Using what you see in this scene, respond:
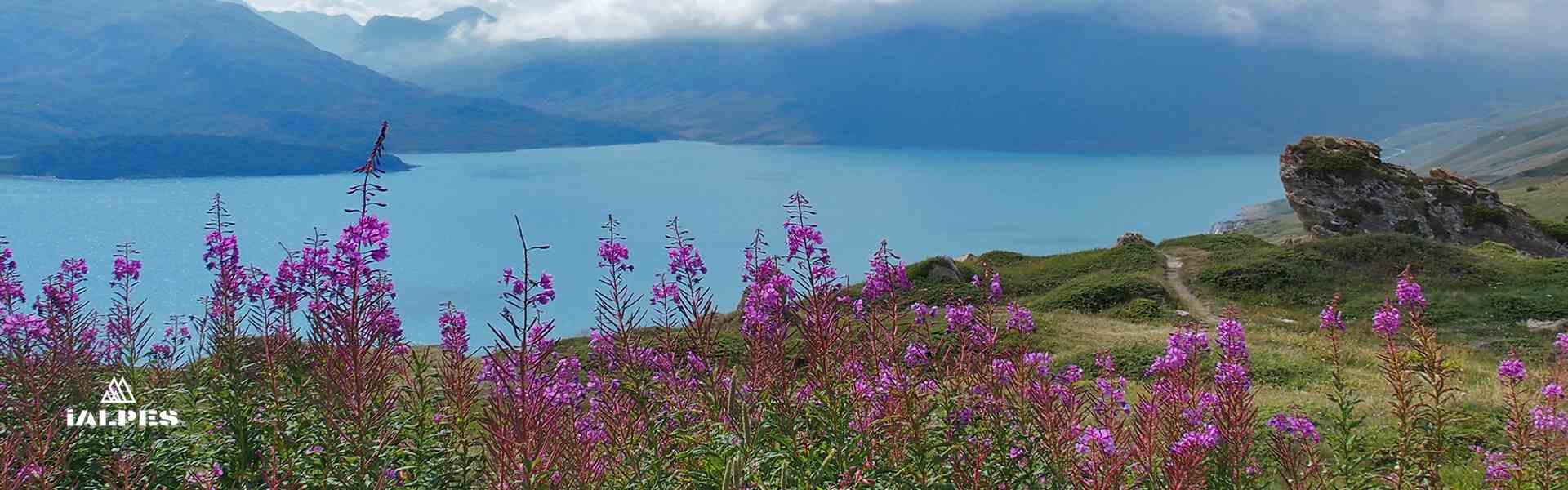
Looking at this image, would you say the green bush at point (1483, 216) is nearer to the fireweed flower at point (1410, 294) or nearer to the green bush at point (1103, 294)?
the green bush at point (1103, 294)

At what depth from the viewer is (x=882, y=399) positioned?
172 inches

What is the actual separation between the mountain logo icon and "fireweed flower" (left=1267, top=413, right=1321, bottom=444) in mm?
6678

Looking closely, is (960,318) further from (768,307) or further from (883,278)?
(768,307)

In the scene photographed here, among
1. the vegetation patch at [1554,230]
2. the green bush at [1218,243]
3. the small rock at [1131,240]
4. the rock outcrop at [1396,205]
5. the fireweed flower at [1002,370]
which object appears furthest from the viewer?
the small rock at [1131,240]

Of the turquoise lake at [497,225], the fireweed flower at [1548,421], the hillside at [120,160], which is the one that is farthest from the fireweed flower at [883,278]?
the hillside at [120,160]

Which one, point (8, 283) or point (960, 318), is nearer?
point (960, 318)

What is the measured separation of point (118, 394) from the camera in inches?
219

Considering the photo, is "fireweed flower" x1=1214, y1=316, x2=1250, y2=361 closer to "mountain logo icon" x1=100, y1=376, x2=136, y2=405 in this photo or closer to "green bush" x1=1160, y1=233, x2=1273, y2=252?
"mountain logo icon" x1=100, y1=376, x2=136, y2=405

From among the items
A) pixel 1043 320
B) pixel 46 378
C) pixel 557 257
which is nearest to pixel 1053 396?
pixel 46 378

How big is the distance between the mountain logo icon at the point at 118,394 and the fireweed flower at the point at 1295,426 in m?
6.68

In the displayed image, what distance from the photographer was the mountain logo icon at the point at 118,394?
17.6ft

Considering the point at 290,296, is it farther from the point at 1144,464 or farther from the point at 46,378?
the point at 1144,464

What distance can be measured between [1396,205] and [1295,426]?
3980 cm

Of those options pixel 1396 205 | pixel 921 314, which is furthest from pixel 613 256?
pixel 1396 205
